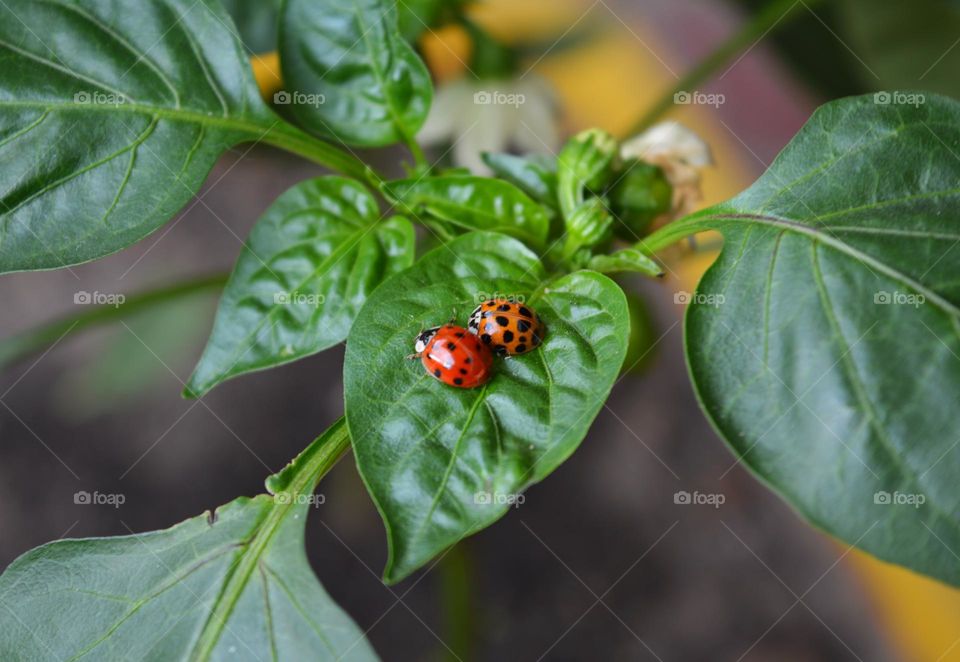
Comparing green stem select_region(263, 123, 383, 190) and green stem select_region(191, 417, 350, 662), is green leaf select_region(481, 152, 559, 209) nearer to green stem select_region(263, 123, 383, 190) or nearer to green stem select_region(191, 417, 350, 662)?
green stem select_region(263, 123, 383, 190)

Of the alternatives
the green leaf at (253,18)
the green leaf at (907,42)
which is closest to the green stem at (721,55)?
the green leaf at (907,42)

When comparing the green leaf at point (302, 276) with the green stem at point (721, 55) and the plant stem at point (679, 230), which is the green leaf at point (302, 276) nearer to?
the plant stem at point (679, 230)

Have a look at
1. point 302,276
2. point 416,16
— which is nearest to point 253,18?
point 416,16

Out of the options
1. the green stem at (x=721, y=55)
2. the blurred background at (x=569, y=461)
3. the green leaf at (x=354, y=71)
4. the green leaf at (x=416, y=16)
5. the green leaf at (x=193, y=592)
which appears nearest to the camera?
the green leaf at (x=193, y=592)

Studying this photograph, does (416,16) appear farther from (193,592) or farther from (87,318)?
(193,592)

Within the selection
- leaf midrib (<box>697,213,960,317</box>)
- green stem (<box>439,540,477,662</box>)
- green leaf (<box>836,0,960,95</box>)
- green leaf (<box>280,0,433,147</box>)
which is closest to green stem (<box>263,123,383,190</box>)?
green leaf (<box>280,0,433,147</box>)

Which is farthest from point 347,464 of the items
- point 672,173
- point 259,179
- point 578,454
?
point 672,173

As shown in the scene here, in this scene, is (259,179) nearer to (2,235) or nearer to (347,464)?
Result: (347,464)
